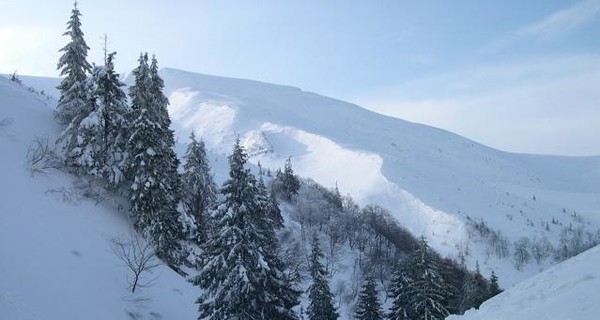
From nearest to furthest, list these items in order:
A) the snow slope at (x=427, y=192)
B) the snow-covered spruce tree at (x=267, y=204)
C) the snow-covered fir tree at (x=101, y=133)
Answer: the snow-covered spruce tree at (x=267, y=204) → the snow-covered fir tree at (x=101, y=133) → the snow slope at (x=427, y=192)

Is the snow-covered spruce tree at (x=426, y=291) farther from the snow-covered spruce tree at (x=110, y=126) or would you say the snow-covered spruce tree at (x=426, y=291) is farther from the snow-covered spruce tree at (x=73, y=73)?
the snow-covered spruce tree at (x=73, y=73)

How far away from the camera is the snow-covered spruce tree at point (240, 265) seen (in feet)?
68.7

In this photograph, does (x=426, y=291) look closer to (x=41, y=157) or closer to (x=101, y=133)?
(x=101, y=133)

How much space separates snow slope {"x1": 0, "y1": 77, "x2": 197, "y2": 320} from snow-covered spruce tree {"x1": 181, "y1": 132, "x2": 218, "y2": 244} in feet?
20.1

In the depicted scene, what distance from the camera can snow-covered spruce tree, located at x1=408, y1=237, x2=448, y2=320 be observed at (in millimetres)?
33688

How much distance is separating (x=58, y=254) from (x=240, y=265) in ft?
28.1

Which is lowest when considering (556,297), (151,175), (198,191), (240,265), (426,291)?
(426,291)

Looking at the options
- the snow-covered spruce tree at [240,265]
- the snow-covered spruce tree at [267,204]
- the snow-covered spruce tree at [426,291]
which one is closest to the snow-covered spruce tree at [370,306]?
the snow-covered spruce tree at [426,291]

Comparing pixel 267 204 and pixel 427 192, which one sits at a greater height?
pixel 267 204

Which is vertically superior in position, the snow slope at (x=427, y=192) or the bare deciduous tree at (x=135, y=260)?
the bare deciduous tree at (x=135, y=260)

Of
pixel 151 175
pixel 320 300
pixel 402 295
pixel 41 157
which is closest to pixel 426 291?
pixel 402 295

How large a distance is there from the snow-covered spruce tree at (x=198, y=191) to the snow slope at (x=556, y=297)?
2447 centimetres

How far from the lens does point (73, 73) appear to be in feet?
113

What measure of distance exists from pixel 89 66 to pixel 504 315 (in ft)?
106
